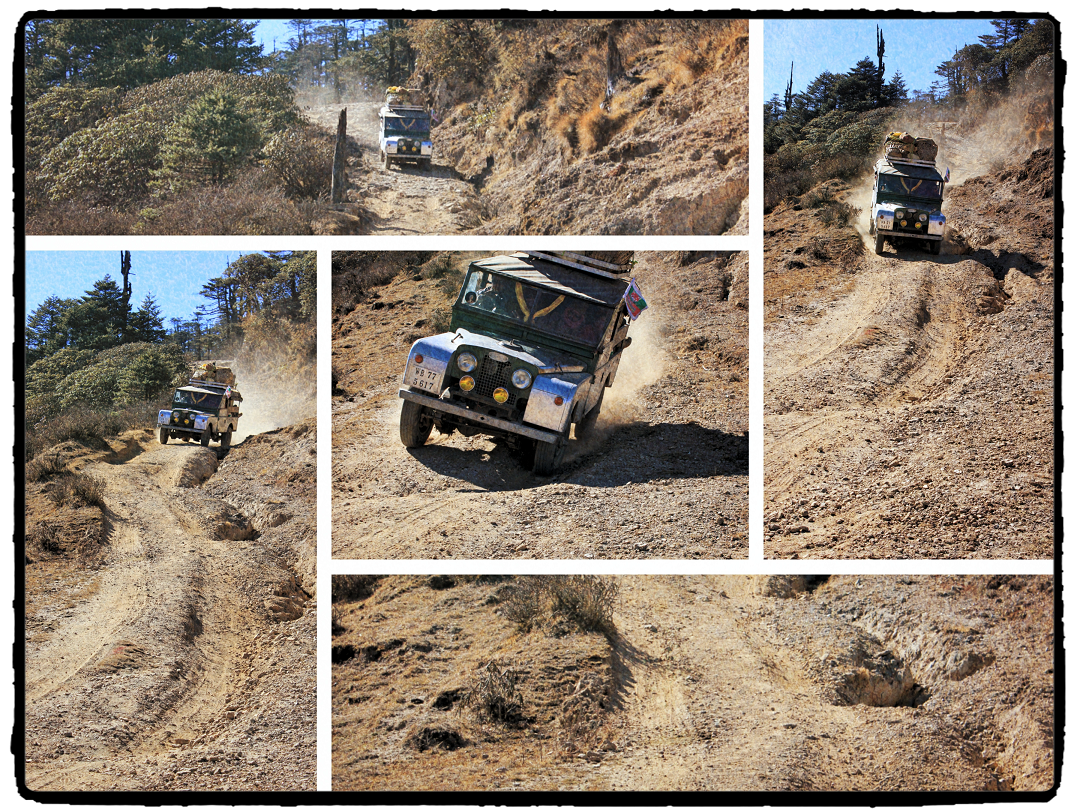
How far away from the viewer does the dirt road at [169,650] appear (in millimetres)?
7227

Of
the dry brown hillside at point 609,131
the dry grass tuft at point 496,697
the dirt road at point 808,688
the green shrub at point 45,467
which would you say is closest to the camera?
the dirt road at point 808,688

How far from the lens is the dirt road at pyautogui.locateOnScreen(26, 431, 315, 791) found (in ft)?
23.7

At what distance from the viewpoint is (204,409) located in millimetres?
8297

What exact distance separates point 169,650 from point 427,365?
2907 millimetres

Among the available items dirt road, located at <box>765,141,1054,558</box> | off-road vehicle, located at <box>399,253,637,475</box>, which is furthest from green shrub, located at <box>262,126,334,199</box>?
dirt road, located at <box>765,141,1054,558</box>

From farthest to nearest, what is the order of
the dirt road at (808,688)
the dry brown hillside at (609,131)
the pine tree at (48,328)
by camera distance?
the dry brown hillside at (609,131), the pine tree at (48,328), the dirt road at (808,688)

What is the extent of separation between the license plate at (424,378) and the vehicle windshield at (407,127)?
1882 mm

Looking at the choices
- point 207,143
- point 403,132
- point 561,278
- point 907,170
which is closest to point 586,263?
point 561,278

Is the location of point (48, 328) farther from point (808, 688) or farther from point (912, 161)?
point (912, 161)

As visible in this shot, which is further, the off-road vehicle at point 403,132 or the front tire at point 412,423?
the front tire at point 412,423

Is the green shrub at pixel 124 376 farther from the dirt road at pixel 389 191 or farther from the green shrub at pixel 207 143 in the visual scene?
the dirt road at pixel 389 191

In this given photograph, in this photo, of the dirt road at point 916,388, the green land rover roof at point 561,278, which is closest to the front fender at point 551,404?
the green land rover roof at point 561,278

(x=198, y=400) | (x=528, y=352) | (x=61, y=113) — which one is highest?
(x=61, y=113)

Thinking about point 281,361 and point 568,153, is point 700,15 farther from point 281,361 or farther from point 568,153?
point 281,361
